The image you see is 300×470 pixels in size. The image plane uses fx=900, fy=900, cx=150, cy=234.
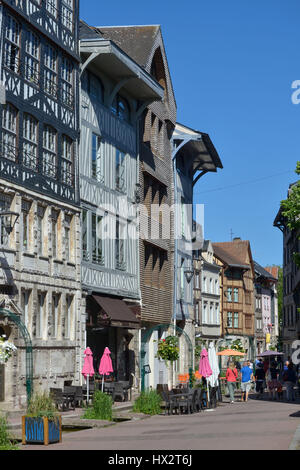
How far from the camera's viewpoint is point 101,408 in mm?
23109

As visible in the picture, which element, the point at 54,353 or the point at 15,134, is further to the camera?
the point at 54,353

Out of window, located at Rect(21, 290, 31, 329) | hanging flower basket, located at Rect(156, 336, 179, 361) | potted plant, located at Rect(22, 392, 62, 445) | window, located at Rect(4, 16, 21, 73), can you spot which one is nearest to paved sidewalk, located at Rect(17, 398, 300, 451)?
potted plant, located at Rect(22, 392, 62, 445)

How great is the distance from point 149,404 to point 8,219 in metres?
7.04

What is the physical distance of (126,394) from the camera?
34.2 meters

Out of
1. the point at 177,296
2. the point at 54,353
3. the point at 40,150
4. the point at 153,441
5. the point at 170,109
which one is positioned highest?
the point at 170,109

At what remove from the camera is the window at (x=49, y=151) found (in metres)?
30.3

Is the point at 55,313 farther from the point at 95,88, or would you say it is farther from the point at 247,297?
the point at 247,297

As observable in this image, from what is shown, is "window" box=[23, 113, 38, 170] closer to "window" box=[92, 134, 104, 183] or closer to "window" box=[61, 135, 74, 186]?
"window" box=[61, 135, 74, 186]

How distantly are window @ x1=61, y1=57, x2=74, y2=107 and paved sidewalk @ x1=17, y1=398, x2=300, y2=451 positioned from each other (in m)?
12.4

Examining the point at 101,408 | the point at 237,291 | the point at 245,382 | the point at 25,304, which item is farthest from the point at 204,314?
the point at 101,408
